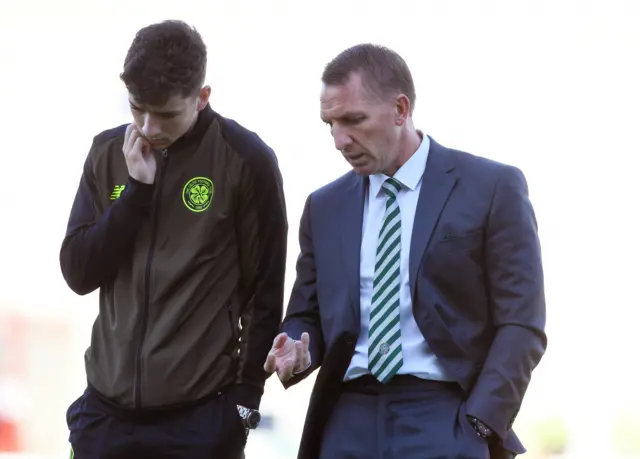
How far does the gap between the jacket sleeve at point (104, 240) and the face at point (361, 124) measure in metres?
0.46

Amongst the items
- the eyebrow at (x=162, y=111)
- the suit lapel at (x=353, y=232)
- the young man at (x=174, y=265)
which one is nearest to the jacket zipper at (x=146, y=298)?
the young man at (x=174, y=265)

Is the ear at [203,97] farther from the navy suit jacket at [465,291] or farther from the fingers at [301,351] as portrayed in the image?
the fingers at [301,351]

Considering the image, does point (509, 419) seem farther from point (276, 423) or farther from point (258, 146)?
point (276, 423)

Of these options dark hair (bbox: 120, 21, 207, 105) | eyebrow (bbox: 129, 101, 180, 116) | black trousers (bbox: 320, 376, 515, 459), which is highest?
dark hair (bbox: 120, 21, 207, 105)

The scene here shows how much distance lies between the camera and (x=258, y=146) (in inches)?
115

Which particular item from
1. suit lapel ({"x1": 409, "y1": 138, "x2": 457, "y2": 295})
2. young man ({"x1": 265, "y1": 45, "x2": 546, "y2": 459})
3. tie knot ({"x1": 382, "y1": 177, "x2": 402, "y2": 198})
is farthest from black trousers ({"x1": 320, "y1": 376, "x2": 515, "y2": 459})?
tie knot ({"x1": 382, "y1": 177, "x2": 402, "y2": 198})

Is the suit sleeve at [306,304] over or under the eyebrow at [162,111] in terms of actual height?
under

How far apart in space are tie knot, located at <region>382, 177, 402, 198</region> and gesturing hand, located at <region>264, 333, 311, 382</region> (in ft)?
1.28

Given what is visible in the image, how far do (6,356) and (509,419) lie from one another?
347 centimetres

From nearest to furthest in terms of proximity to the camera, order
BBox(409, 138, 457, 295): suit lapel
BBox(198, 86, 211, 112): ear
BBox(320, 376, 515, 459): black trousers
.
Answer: BBox(320, 376, 515, 459): black trousers, BBox(409, 138, 457, 295): suit lapel, BBox(198, 86, 211, 112): ear

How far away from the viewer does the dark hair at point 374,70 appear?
276 cm

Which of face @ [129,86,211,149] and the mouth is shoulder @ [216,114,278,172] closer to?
face @ [129,86,211,149]

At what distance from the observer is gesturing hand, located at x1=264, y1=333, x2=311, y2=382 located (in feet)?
8.61

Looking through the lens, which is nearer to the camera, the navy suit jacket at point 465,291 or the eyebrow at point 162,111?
the navy suit jacket at point 465,291
